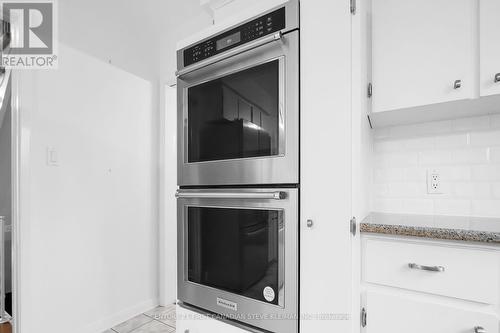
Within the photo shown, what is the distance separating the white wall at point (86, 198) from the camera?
165 cm

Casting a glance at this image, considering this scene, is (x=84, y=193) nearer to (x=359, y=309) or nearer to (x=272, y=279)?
(x=272, y=279)

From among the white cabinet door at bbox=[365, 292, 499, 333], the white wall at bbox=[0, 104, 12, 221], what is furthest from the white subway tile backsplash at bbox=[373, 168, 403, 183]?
the white wall at bbox=[0, 104, 12, 221]

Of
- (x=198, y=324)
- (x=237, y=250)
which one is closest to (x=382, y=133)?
(x=237, y=250)

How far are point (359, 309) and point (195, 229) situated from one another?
0.77 metres

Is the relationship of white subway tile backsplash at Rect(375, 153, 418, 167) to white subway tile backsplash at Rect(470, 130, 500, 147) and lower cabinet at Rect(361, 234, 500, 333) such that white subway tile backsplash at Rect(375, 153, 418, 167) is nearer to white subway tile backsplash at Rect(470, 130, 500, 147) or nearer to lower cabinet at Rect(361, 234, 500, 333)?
white subway tile backsplash at Rect(470, 130, 500, 147)

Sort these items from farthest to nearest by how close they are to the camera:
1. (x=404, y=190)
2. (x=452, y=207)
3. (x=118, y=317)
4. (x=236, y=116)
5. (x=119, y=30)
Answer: (x=119, y=30) < (x=118, y=317) < (x=404, y=190) < (x=452, y=207) < (x=236, y=116)

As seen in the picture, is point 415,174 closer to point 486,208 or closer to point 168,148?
point 486,208

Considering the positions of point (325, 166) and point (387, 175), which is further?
point (387, 175)

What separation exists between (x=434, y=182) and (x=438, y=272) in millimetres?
579

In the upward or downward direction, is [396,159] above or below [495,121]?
below

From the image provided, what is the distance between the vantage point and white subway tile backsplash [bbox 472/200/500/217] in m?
1.17

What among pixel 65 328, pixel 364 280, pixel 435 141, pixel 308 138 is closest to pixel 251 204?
pixel 308 138

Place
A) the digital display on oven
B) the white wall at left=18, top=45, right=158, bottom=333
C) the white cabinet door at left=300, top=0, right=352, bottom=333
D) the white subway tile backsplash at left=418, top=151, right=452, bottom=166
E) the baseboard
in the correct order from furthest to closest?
the baseboard, the white wall at left=18, top=45, right=158, bottom=333, the white subway tile backsplash at left=418, top=151, right=452, bottom=166, the digital display on oven, the white cabinet door at left=300, top=0, right=352, bottom=333

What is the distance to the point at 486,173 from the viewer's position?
1197mm
